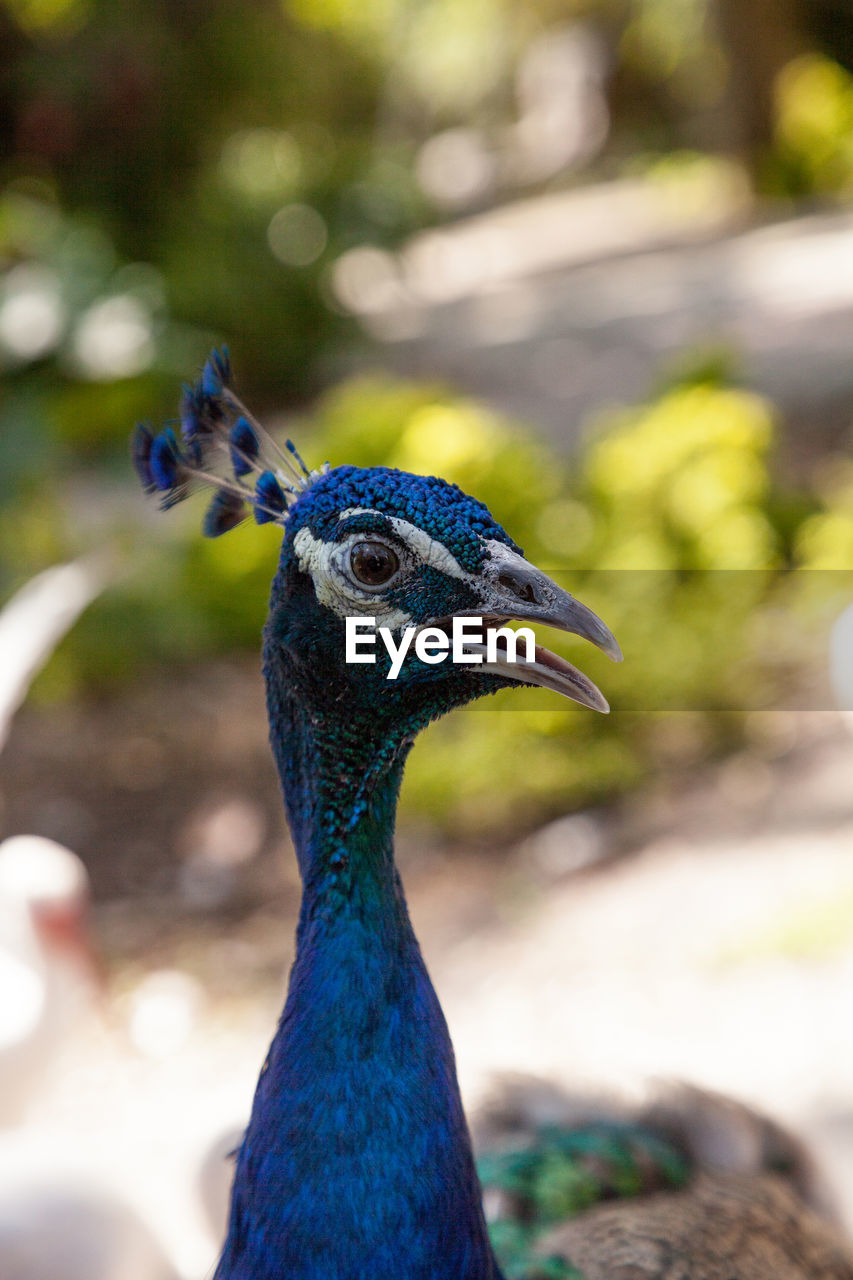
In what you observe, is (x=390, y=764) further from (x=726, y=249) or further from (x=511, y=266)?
(x=511, y=266)

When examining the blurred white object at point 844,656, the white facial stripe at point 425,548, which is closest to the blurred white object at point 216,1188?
the white facial stripe at point 425,548

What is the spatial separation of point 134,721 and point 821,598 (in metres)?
2.26

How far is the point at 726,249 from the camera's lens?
1042 cm

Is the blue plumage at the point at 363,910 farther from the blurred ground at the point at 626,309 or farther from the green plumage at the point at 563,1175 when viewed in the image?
the blurred ground at the point at 626,309

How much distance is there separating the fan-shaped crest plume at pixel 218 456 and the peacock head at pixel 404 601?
0.04 meters

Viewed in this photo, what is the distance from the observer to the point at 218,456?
1.09m

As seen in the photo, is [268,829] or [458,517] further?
[268,829]

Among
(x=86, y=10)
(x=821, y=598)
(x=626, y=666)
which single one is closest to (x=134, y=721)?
(x=626, y=666)

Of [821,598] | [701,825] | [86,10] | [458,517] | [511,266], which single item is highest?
[511,266]

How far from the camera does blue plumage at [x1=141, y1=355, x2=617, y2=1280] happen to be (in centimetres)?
91

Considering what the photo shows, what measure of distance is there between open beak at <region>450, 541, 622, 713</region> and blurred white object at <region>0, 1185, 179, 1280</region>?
106 cm

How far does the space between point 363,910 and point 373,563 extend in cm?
29

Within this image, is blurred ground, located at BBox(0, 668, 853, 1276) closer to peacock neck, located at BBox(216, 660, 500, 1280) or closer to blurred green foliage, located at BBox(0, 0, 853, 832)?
blurred green foliage, located at BBox(0, 0, 853, 832)

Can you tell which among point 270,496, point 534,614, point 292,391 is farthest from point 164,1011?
point 292,391
